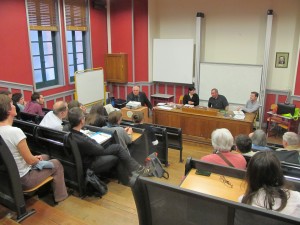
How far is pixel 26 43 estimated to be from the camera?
18.9 feet

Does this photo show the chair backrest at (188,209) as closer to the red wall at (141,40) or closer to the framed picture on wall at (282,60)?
the framed picture on wall at (282,60)

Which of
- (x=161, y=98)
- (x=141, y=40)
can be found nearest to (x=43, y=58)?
(x=141, y=40)

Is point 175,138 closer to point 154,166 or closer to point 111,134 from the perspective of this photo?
point 154,166

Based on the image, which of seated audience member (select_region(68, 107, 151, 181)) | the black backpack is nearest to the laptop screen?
the black backpack

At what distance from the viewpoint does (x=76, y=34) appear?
720 cm

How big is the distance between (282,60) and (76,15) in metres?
5.16

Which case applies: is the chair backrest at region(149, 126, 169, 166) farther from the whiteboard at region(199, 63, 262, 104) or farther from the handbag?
the whiteboard at region(199, 63, 262, 104)

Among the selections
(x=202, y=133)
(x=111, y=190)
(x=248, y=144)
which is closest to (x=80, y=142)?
(x=111, y=190)

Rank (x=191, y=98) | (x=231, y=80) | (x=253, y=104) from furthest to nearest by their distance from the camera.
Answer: (x=231, y=80)
(x=191, y=98)
(x=253, y=104)

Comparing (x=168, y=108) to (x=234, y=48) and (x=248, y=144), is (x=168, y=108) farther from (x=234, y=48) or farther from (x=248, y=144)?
(x=248, y=144)

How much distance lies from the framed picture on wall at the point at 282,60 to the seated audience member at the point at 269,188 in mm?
5758

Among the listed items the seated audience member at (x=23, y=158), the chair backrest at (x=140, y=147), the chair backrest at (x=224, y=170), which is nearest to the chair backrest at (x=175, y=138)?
the chair backrest at (x=140, y=147)

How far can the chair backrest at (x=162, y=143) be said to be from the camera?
15.4 feet

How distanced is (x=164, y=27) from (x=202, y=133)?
11.8ft
